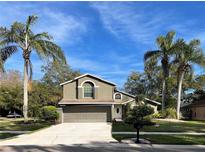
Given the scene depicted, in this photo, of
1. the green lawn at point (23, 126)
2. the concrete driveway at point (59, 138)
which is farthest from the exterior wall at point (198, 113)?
the concrete driveway at point (59, 138)

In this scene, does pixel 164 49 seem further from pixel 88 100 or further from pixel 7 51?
pixel 7 51

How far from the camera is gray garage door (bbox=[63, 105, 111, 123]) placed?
3641 cm

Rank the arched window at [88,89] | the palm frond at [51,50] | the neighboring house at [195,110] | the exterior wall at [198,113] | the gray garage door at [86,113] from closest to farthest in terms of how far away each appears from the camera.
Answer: the palm frond at [51,50], the gray garage door at [86,113], the arched window at [88,89], the exterior wall at [198,113], the neighboring house at [195,110]

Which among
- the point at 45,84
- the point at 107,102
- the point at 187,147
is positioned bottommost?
the point at 187,147

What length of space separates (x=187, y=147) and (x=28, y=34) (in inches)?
783

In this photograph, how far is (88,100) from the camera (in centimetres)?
3653

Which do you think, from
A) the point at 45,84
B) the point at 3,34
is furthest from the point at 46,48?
the point at 45,84

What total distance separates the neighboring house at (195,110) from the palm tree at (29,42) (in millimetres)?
23760

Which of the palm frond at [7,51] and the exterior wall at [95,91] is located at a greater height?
the palm frond at [7,51]

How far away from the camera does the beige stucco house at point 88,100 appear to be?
36188 millimetres

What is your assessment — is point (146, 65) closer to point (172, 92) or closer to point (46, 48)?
point (46, 48)

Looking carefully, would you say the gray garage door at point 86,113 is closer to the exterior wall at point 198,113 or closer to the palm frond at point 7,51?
the palm frond at point 7,51

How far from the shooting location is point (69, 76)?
6291 centimetres

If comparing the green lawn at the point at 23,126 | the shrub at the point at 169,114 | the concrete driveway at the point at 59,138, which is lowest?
the concrete driveway at the point at 59,138
